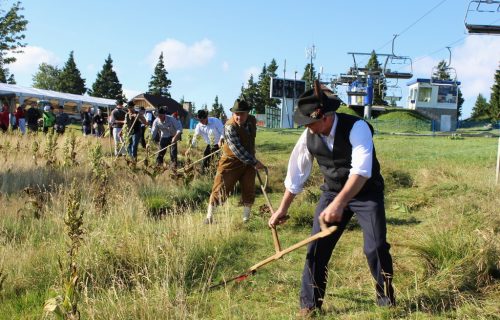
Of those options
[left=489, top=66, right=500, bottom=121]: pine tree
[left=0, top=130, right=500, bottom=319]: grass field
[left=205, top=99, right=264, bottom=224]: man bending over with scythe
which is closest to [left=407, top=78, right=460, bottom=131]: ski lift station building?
[left=489, top=66, right=500, bottom=121]: pine tree

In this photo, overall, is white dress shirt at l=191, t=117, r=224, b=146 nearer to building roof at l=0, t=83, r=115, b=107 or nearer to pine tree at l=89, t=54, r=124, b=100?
building roof at l=0, t=83, r=115, b=107

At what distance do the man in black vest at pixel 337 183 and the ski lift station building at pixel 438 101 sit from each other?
47144 millimetres

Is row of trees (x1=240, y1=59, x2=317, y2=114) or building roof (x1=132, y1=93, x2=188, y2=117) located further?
row of trees (x1=240, y1=59, x2=317, y2=114)

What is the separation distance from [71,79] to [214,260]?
264ft

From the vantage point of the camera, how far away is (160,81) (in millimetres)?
90000

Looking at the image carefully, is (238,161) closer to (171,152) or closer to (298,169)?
(298,169)

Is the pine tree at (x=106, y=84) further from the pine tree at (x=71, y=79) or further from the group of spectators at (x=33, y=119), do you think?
the group of spectators at (x=33, y=119)

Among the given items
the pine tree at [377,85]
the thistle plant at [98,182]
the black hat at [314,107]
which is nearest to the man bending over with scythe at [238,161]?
the thistle plant at [98,182]

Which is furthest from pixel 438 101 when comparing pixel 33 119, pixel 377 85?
pixel 33 119

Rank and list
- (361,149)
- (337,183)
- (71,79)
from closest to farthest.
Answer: (361,149) → (337,183) → (71,79)

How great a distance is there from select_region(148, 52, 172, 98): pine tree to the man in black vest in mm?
87938

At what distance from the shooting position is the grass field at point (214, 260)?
11.9 feet

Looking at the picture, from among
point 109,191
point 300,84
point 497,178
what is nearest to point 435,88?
point 300,84

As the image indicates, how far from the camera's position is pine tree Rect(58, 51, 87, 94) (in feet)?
258
